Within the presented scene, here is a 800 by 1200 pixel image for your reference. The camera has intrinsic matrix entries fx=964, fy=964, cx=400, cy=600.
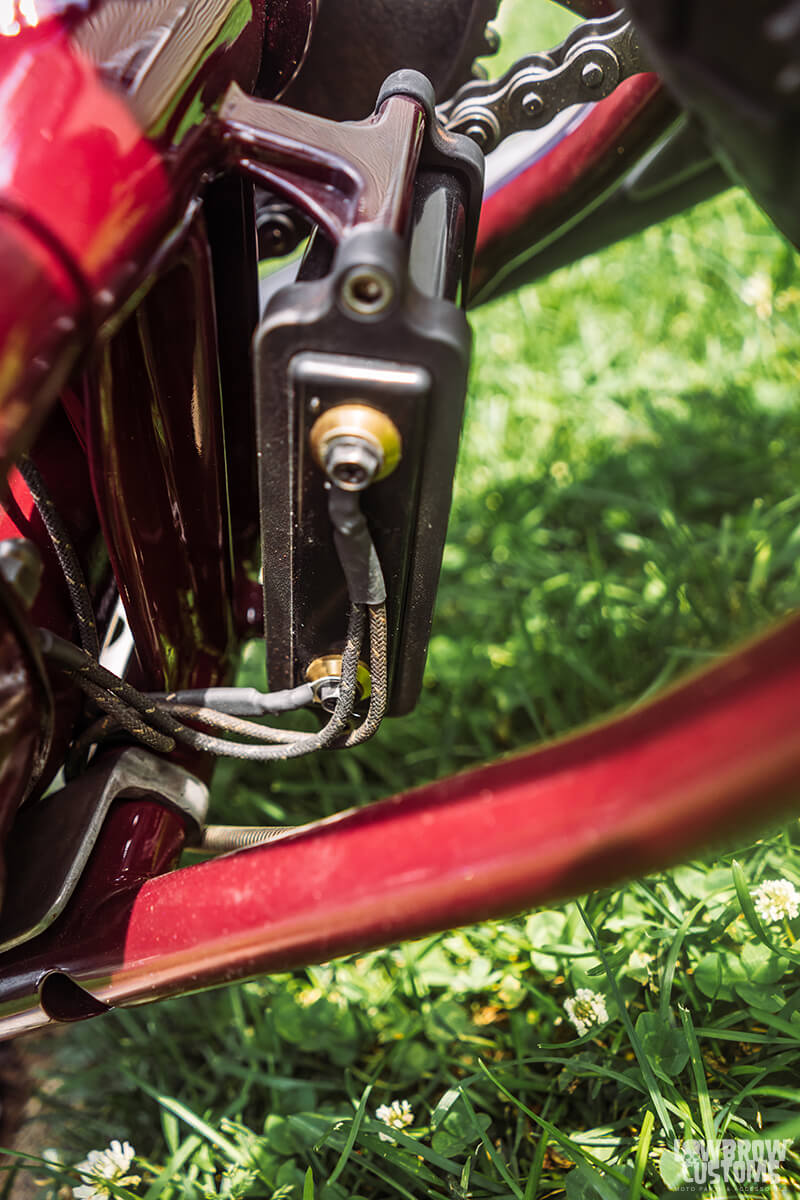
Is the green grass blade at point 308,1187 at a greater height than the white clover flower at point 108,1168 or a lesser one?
greater

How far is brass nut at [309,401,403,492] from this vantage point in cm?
66

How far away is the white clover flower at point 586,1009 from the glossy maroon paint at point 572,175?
88 centimetres

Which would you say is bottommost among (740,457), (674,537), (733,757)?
(740,457)

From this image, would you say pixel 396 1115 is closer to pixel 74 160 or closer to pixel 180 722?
pixel 180 722

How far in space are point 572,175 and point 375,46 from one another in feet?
0.91

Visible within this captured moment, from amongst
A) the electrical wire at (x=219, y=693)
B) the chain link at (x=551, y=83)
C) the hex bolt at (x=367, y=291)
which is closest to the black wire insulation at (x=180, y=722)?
the electrical wire at (x=219, y=693)

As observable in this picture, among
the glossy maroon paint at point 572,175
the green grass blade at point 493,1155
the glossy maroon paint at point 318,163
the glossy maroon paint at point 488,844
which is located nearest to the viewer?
the glossy maroon paint at point 488,844

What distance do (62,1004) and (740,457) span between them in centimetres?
155

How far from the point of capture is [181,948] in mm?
772

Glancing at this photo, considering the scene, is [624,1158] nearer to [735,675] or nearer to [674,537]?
[735,675]

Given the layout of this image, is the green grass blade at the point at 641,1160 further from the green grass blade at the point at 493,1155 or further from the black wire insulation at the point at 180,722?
the black wire insulation at the point at 180,722

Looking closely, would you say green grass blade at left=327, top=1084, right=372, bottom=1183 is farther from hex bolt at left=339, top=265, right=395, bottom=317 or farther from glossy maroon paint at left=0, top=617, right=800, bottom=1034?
hex bolt at left=339, top=265, right=395, bottom=317

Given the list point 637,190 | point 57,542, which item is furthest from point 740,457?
point 57,542

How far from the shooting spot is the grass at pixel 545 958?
0.98m
